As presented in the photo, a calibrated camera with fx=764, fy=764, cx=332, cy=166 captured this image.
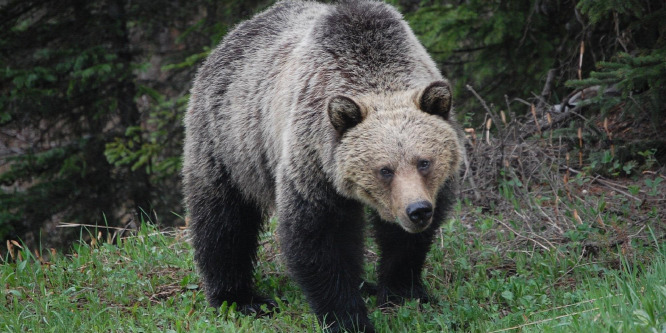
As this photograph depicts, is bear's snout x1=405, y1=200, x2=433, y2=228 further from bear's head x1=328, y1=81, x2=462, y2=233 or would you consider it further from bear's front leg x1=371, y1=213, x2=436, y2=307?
bear's front leg x1=371, y1=213, x2=436, y2=307

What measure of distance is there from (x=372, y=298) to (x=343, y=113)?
1.88m

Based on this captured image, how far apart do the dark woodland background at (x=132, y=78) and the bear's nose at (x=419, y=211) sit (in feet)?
13.4

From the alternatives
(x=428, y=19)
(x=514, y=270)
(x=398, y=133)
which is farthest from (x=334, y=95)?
(x=428, y=19)

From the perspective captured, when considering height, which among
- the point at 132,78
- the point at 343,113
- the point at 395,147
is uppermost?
the point at 343,113

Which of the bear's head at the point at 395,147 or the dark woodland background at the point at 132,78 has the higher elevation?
the bear's head at the point at 395,147

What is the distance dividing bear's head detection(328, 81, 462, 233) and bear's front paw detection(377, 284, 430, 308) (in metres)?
1.09

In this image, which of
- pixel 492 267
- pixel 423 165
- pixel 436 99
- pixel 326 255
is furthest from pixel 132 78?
pixel 423 165

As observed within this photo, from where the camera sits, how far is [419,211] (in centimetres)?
445

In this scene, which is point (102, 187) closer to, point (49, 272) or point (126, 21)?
point (126, 21)

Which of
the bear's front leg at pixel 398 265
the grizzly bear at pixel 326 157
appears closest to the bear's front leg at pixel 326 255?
the grizzly bear at pixel 326 157

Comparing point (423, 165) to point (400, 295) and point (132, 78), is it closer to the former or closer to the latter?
point (400, 295)

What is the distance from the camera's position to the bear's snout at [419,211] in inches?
175

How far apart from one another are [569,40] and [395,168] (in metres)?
4.55

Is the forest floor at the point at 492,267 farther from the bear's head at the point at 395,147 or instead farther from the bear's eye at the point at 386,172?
the bear's eye at the point at 386,172
